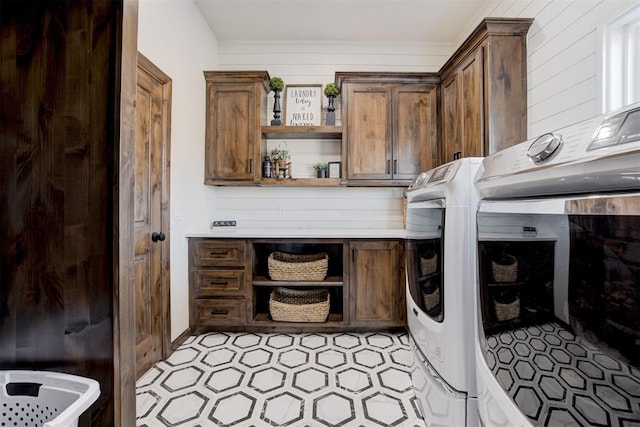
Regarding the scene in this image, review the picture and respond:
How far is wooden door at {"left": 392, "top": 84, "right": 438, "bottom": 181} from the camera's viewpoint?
3100 mm

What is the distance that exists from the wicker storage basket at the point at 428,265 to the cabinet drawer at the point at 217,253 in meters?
1.83

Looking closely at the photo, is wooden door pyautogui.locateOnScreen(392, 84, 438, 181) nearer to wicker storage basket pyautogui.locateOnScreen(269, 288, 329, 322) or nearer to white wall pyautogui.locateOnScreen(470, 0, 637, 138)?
white wall pyautogui.locateOnScreen(470, 0, 637, 138)

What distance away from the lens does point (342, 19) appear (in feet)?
9.98

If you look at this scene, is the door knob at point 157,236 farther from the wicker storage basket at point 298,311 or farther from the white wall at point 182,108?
the wicker storage basket at point 298,311

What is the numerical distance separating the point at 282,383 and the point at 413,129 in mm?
2558

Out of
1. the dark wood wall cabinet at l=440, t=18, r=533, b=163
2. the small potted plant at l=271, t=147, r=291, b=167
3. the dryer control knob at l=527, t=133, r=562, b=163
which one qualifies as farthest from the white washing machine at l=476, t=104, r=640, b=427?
the small potted plant at l=271, t=147, r=291, b=167

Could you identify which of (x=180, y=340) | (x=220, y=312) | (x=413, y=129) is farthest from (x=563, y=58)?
(x=180, y=340)

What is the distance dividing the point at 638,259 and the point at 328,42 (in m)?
3.59

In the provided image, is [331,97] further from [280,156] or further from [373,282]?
[373,282]

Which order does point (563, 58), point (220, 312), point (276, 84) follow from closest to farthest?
point (563, 58)
point (220, 312)
point (276, 84)

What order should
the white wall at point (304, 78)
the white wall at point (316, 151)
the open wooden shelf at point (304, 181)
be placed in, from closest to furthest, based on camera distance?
the white wall at point (304, 78) < the open wooden shelf at point (304, 181) < the white wall at point (316, 151)

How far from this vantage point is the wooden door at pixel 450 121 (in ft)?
8.80

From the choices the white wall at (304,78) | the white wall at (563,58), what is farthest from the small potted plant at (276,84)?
the white wall at (563,58)

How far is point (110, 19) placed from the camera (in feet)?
3.04
